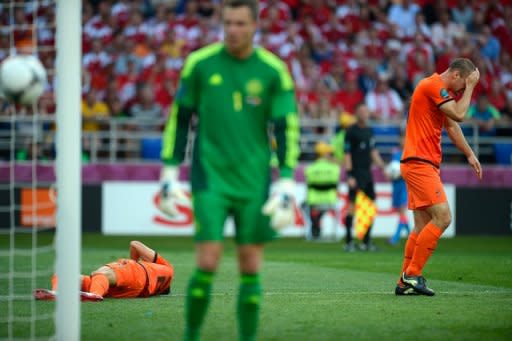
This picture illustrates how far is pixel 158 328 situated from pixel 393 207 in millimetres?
14061

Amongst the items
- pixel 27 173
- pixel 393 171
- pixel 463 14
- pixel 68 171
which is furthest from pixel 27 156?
pixel 68 171

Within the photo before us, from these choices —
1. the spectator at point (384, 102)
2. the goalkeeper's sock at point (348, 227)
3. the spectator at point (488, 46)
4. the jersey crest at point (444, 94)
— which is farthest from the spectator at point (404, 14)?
the jersey crest at point (444, 94)

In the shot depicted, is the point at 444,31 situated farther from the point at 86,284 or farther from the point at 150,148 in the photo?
the point at 86,284

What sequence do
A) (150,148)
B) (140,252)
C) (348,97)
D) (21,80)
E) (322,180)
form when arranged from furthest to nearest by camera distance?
(348,97), (150,148), (322,180), (140,252), (21,80)

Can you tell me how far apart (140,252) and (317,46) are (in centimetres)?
1517

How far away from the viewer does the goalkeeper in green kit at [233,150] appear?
6496 millimetres

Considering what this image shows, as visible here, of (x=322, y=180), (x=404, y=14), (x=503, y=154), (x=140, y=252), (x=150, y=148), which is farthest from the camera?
(x=404, y=14)

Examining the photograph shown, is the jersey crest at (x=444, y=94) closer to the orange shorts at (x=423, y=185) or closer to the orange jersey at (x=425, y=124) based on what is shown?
the orange jersey at (x=425, y=124)

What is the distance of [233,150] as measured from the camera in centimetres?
653

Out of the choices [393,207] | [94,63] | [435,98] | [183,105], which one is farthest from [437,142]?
[94,63]

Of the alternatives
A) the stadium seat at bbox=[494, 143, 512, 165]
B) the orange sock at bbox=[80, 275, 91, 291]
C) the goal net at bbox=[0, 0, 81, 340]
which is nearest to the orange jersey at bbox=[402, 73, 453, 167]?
the orange sock at bbox=[80, 275, 91, 291]

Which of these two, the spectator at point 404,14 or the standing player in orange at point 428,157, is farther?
the spectator at point 404,14

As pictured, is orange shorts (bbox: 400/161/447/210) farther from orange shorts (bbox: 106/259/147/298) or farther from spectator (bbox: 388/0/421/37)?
spectator (bbox: 388/0/421/37)

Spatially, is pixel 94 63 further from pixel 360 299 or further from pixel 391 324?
pixel 391 324
